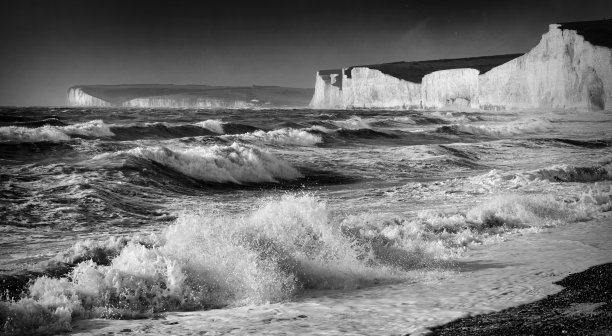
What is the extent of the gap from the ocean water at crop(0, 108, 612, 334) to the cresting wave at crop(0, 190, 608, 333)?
1 cm

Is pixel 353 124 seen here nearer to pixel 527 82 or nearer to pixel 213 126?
pixel 213 126

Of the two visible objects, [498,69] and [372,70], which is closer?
[498,69]

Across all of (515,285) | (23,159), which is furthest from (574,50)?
(515,285)

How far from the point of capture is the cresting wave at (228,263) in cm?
507

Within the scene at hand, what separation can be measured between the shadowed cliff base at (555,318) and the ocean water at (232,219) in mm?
1525

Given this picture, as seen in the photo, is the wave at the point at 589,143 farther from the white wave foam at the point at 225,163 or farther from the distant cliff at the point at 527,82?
the distant cliff at the point at 527,82

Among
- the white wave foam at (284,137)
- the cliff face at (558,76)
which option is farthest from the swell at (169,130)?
the cliff face at (558,76)

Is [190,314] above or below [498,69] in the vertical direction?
below

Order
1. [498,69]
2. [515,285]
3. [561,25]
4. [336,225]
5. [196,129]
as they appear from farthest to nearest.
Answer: [498,69] → [561,25] → [196,129] → [336,225] → [515,285]

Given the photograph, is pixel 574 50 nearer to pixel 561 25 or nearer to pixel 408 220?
pixel 561 25

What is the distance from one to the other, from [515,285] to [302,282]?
6.97ft

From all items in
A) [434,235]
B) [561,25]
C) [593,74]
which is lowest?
[434,235]

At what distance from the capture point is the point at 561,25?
237 ft

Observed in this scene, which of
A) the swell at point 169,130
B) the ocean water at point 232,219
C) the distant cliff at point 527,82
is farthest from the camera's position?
the distant cliff at point 527,82
